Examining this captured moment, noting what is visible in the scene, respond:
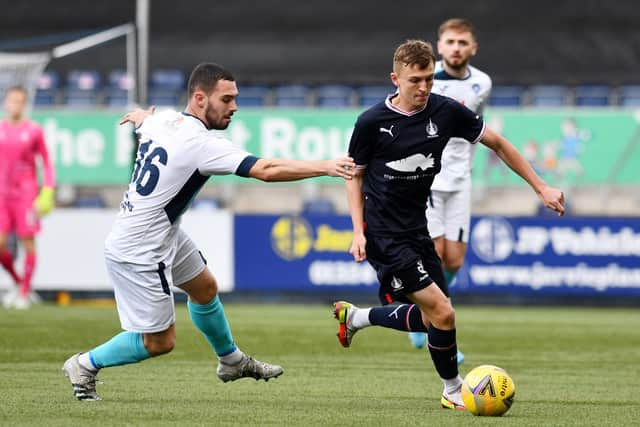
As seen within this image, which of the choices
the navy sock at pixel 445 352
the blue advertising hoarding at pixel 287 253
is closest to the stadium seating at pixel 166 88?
the blue advertising hoarding at pixel 287 253

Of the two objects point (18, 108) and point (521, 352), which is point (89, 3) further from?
point (521, 352)

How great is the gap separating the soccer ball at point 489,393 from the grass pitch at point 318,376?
0.08 metres

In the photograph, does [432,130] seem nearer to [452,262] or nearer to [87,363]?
[87,363]

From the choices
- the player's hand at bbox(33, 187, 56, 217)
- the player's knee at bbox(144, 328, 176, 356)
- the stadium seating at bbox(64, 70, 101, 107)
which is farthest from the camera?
the stadium seating at bbox(64, 70, 101, 107)

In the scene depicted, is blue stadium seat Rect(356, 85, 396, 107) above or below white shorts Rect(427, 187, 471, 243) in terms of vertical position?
above

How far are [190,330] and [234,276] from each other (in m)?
4.06

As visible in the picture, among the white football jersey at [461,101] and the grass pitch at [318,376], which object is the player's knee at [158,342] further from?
the white football jersey at [461,101]

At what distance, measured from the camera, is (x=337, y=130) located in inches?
722

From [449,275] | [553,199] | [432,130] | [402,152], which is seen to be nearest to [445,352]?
[553,199]

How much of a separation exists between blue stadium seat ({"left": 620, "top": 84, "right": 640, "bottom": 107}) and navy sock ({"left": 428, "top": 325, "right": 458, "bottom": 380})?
13808mm

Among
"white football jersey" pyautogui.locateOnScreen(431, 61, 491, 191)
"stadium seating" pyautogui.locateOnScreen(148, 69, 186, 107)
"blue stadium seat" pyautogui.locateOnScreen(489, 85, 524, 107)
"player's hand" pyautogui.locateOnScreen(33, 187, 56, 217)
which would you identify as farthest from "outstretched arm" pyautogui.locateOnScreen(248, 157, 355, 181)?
"blue stadium seat" pyautogui.locateOnScreen(489, 85, 524, 107)

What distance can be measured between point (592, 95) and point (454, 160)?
10.9 m

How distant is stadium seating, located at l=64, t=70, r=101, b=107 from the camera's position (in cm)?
2064

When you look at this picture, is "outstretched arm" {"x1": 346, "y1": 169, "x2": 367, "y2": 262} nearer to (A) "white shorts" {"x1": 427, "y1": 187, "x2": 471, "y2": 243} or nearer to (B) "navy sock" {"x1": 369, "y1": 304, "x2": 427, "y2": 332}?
(B) "navy sock" {"x1": 369, "y1": 304, "x2": 427, "y2": 332}
